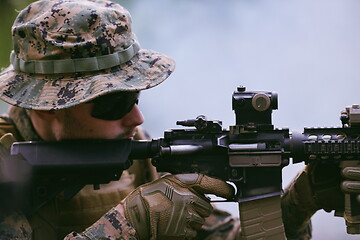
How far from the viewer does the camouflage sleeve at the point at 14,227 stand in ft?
10.7

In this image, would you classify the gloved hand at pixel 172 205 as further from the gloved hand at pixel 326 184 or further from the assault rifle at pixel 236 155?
the gloved hand at pixel 326 184

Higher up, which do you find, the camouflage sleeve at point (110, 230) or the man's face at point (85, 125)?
the man's face at point (85, 125)

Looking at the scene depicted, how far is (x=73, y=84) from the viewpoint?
10.5ft

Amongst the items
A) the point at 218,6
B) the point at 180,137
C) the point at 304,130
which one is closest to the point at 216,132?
the point at 180,137

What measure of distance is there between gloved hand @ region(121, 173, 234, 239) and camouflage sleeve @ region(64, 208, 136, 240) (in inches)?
1.3

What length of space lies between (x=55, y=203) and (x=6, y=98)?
0.59 m

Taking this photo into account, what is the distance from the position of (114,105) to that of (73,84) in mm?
204

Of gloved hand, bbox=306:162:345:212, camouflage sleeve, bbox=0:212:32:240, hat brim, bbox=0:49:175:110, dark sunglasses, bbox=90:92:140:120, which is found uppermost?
hat brim, bbox=0:49:175:110

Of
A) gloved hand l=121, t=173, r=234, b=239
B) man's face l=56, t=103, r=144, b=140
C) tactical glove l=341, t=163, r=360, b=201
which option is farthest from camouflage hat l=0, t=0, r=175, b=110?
tactical glove l=341, t=163, r=360, b=201

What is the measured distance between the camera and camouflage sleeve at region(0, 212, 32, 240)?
3.26 meters

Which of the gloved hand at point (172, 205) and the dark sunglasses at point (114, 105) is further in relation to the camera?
the dark sunglasses at point (114, 105)

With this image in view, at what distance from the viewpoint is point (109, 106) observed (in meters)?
→ 3.28

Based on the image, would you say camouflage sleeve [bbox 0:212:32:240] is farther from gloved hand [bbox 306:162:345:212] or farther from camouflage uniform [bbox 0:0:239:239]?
gloved hand [bbox 306:162:345:212]

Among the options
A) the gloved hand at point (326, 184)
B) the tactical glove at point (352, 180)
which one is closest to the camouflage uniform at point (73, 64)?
the gloved hand at point (326, 184)
